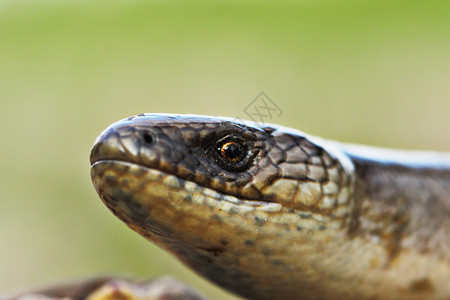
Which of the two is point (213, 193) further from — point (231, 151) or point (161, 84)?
point (161, 84)

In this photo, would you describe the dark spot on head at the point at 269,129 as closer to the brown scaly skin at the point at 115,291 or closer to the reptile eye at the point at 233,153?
the reptile eye at the point at 233,153

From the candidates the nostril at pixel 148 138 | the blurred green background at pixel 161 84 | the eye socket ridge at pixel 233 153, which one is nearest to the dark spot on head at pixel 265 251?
the eye socket ridge at pixel 233 153

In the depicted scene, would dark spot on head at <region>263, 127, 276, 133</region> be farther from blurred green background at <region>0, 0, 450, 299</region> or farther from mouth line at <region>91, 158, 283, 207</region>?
blurred green background at <region>0, 0, 450, 299</region>

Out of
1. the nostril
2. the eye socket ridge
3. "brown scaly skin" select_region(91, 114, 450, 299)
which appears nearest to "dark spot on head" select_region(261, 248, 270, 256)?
"brown scaly skin" select_region(91, 114, 450, 299)

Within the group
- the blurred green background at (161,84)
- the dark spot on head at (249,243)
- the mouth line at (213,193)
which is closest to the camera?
the mouth line at (213,193)

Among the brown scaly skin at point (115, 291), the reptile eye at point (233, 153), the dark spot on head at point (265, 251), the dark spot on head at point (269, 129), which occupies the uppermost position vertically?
the dark spot on head at point (269, 129)

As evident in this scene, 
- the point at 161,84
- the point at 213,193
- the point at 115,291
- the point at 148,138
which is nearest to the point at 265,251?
the point at 213,193
